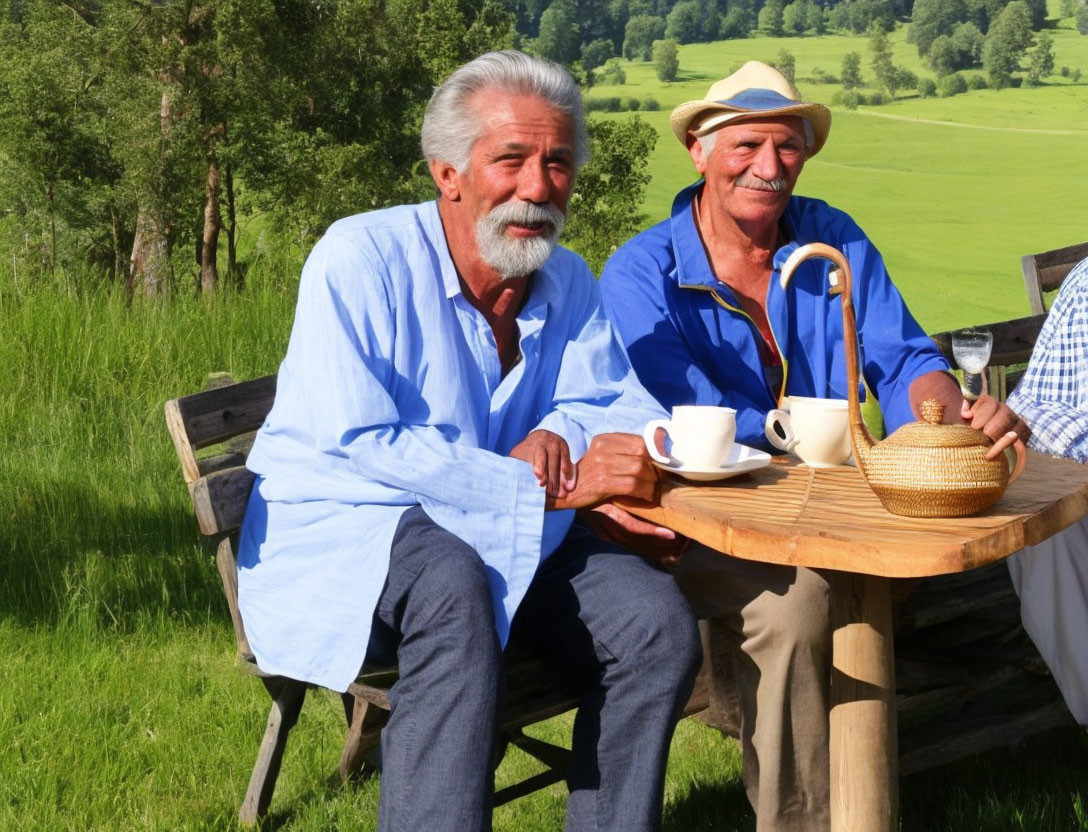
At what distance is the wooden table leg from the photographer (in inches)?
95.3

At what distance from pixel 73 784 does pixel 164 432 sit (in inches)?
113

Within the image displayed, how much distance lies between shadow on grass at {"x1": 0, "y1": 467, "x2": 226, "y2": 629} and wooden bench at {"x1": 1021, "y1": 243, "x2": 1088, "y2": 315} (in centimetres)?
333

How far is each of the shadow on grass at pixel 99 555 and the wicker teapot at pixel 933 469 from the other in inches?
116

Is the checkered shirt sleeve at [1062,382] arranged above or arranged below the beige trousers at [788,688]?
above

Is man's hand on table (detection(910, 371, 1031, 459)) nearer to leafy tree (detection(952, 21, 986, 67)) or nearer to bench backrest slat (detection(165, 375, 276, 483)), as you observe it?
bench backrest slat (detection(165, 375, 276, 483))

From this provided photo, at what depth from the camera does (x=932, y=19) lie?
18.5 meters

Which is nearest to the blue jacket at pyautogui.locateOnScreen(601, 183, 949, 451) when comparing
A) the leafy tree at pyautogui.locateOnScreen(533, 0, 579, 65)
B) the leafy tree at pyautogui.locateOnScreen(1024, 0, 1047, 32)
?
the leafy tree at pyautogui.locateOnScreen(533, 0, 579, 65)

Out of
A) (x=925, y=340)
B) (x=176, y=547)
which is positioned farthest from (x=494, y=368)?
(x=176, y=547)

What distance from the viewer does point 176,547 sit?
4910 millimetres

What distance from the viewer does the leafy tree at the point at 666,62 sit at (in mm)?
17016

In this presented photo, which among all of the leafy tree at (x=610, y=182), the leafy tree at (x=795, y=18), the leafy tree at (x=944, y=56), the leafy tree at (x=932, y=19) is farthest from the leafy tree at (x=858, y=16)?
the leafy tree at (x=610, y=182)

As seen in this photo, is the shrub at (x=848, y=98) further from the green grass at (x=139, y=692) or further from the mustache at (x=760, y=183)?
the mustache at (x=760, y=183)

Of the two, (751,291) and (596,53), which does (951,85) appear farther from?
(751,291)

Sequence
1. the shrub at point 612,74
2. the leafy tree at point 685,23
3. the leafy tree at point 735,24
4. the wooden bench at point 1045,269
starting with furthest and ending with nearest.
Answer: the leafy tree at point 735,24 < the leafy tree at point 685,23 < the shrub at point 612,74 < the wooden bench at point 1045,269
